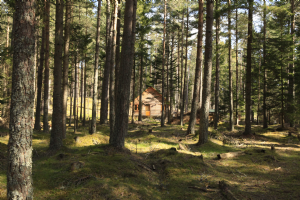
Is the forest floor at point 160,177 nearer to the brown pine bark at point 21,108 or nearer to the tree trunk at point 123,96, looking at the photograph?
the tree trunk at point 123,96

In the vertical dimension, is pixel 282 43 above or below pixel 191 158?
above

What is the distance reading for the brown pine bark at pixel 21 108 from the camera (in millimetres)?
3758

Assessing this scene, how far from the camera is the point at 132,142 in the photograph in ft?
43.5

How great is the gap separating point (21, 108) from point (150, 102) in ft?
113

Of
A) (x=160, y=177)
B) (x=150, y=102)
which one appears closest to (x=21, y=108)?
(x=160, y=177)

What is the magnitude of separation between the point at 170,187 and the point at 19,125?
4.61 metres

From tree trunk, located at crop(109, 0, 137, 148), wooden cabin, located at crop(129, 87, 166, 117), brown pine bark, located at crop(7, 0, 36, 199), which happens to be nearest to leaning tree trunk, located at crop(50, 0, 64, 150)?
tree trunk, located at crop(109, 0, 137, 148)

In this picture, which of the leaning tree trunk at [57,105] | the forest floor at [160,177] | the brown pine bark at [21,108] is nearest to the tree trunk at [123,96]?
the forest floor at [160,177]

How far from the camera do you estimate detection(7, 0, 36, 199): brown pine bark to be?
376cm

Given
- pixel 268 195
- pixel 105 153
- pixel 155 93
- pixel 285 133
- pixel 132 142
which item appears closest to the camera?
pixel 268 195

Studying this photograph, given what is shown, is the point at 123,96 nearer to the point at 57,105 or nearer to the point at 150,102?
the point at 57,105

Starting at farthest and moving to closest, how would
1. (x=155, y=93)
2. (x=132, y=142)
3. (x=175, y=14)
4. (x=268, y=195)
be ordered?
(x=155, y=93) → (x=175, y=14) → (x=132, y=142) → (x=268, y=195)

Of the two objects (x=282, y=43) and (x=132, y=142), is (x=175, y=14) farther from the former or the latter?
(x=132, y=142)

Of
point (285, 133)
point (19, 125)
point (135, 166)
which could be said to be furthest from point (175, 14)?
point (19, 125)
